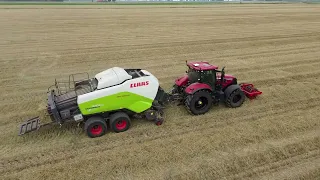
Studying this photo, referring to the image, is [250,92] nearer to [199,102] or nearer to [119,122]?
[199,102]

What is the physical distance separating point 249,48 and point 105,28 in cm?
1467

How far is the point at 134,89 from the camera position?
774 centimetres

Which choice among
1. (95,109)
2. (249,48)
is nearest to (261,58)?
(249,48)

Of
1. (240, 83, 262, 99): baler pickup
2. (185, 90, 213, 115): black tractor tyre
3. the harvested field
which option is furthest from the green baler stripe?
(240, 83, 262, 99): baler pickup

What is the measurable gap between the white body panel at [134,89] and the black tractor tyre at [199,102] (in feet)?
3.87

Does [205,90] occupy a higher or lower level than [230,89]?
higher

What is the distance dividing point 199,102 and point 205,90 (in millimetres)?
442

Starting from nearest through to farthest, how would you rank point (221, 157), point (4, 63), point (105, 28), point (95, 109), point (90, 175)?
1. point (90, 175)
2. point (221, 157)
3. point (95, 109)
4. point (4, 63)
5. point (105, 28)

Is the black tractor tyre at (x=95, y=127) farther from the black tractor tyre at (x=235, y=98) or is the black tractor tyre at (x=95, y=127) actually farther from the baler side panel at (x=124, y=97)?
the black tractor tyre at (x=235, y=98)

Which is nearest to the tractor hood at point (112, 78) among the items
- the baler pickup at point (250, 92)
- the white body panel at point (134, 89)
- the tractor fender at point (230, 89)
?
the white body panel at point (134, 89)

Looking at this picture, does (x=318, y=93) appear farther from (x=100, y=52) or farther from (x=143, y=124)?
(x=100, y=52)

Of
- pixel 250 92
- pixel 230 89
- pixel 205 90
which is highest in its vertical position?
pixel 205 90

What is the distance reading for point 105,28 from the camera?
86.3ft

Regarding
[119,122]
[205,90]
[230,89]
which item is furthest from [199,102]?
[119,122]
